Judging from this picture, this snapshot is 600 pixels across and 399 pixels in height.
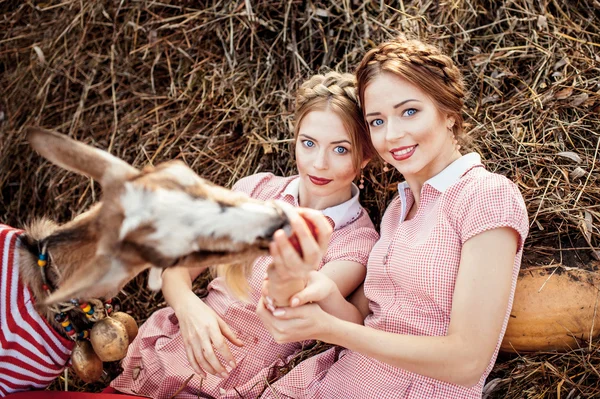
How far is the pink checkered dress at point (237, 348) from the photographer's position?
2.97 m

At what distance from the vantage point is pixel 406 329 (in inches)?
103

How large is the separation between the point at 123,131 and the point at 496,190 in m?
2.82

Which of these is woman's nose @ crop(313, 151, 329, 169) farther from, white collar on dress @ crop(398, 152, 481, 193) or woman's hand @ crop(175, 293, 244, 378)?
woman's hand @ crop(175, 293, 244, 378)

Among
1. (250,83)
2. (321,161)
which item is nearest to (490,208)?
(321,161)

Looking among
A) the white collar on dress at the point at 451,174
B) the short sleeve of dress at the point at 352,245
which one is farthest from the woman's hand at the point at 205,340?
the white collar on dress at the point at 451,174

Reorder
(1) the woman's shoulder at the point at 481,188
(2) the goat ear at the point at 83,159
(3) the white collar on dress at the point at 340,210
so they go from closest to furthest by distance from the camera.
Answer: (2) the goat ear at the point at 83,159
(1) the woman's shoulder at the point at 481,188
(3) the white collar on dress at the point at 340,210

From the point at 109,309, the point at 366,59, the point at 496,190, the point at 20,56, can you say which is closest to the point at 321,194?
the point at 366,59

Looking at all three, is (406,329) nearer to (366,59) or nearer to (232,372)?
(232,372)

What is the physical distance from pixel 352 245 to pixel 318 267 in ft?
0.95

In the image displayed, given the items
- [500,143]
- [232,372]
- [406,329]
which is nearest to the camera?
[406,329]

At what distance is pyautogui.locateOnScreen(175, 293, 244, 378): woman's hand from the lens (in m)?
2.62

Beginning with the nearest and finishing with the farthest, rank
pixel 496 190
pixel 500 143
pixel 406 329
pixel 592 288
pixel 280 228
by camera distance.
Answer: pixel 280 228 → pixel 496 190 → pixel 406 329 → pixel 592 288 → pixel 500 143

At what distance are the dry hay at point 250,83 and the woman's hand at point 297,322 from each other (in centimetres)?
130

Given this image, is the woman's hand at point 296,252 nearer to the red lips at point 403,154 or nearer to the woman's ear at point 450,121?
the red lips at point 403,154
